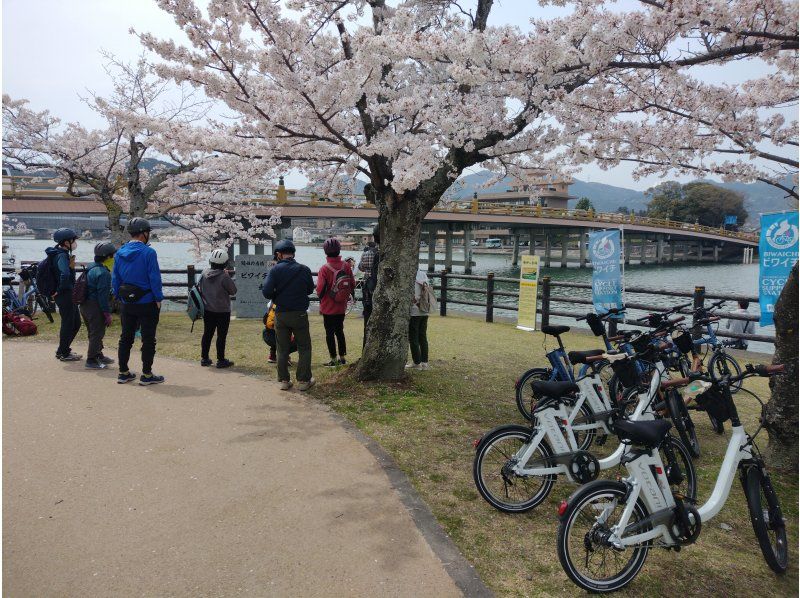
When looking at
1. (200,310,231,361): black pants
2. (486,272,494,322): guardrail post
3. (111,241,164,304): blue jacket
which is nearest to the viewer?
(111,241,164,304): blue jacket

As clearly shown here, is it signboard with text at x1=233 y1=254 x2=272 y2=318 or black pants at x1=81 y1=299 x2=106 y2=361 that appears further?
signboard with text at x1=233 y1=254 x2=272 y2=318

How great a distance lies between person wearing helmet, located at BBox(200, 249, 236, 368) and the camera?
695 cm

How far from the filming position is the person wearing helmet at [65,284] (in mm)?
6977

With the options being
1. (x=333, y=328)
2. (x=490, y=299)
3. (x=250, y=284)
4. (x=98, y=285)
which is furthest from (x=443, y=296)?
(x=98, y=285)

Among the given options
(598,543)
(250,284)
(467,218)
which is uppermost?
(467,218)

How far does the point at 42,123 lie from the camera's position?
12.8 m

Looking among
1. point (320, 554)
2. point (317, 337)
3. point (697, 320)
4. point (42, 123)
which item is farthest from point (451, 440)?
point (42, 123)

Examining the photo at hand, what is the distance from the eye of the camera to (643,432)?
265 cm

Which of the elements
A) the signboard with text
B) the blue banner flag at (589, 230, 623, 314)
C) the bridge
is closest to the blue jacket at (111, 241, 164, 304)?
the bridge

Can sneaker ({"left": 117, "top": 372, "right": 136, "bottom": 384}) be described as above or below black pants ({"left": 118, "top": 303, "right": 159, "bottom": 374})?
below

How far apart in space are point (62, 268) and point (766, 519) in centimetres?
796

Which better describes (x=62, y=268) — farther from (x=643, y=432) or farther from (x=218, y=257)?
(x=643, y=432)

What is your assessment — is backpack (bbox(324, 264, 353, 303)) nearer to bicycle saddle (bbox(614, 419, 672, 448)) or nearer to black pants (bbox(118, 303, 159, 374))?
black pants (bbox(118, 303, 159, 374))

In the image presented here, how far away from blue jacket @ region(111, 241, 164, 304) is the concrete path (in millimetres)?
1276
